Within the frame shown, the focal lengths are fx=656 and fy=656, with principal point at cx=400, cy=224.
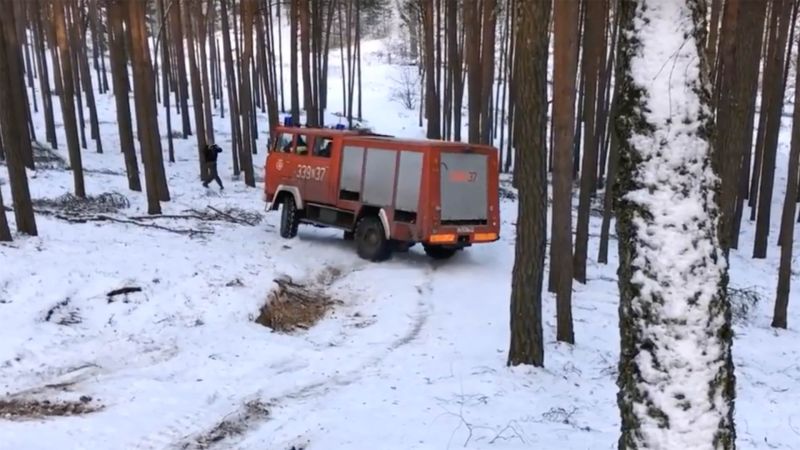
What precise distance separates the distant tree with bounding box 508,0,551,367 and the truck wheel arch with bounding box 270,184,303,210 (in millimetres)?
8541

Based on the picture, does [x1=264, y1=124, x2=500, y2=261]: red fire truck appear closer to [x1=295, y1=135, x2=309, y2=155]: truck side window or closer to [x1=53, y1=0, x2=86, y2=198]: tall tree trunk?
[x1=295, y1=135, x2=309, y2=155]: truck side window

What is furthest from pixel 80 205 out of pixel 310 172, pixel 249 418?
pixel 249 418

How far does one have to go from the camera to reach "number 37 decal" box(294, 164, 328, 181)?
15.3 metres

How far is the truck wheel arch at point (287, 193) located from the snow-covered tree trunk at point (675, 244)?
42.3 ft

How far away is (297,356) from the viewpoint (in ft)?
28.1

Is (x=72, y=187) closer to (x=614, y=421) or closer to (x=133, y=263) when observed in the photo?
(x=133, y=263)

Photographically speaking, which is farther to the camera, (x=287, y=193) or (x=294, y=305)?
(x=287, y=193)

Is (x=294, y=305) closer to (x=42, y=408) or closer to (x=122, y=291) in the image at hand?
(x=122, y=291)

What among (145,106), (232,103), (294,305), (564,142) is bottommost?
(294,305)

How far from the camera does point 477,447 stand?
5609mm

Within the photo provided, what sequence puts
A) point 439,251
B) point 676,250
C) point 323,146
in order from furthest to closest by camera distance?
point 323,146 → point 439,251 → point 676,250

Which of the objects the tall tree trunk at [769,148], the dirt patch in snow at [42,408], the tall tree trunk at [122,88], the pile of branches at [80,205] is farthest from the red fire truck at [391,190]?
the tall tree trunk at [769,148]

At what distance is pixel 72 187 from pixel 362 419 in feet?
51.8

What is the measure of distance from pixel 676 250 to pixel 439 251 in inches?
459
